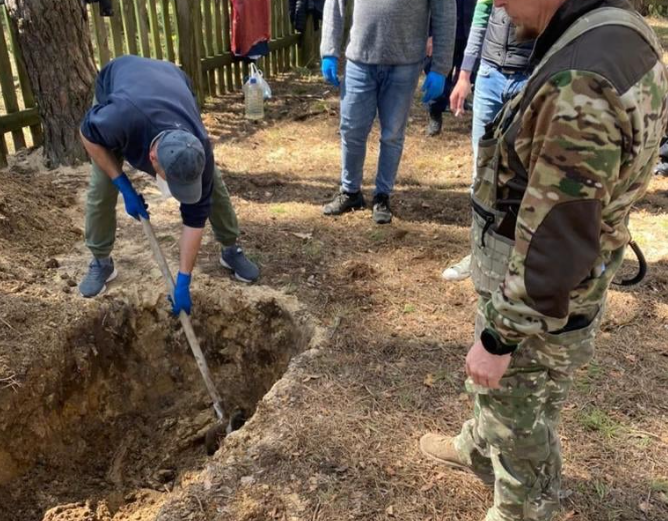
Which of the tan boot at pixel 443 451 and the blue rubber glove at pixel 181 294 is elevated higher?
the blue rubber glove at pixel 181 294

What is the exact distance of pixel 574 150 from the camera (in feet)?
4.50

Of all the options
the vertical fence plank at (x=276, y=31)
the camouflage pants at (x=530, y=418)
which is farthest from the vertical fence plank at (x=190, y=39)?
the camouflage pants at (x=530, y=418)

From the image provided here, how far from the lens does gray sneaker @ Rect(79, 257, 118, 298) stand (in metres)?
3.77

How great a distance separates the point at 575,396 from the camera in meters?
3.13

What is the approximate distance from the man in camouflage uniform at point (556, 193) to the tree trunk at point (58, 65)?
4.55 m

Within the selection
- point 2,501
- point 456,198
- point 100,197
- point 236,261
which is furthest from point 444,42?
point 2,501

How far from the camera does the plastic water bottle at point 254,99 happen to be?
23.6ft

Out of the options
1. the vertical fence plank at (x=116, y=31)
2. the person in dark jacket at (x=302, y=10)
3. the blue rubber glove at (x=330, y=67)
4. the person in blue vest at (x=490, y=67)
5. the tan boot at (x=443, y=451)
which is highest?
the person in blue vest at (x=490, y=67)

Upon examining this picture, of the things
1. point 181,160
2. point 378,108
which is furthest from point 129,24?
point 181,160

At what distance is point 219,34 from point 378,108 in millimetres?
3933

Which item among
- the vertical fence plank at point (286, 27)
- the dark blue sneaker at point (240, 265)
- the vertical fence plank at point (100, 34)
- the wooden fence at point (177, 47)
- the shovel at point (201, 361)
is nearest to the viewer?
the shovel at point (201, 361)

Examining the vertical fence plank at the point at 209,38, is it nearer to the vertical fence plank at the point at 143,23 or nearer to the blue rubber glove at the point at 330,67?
the vertical fence plank at the point at 143,23

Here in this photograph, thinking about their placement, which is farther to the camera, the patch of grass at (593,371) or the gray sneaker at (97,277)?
the gray sneaker at (97,277)

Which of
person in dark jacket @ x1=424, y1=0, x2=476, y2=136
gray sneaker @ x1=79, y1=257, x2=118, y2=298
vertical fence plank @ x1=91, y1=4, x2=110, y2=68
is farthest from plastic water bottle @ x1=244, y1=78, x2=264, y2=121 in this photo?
gray sneaker @ x1=79, y1=257, x2=118, y2=298
